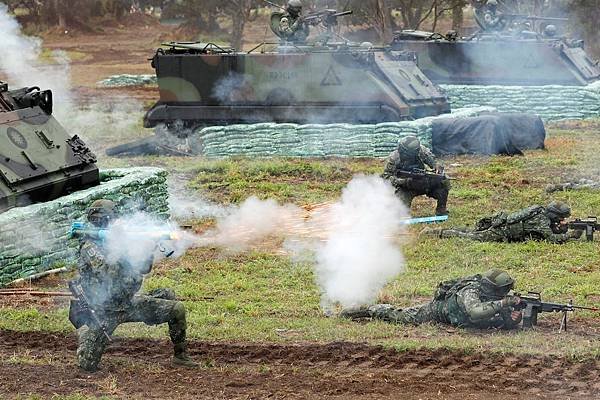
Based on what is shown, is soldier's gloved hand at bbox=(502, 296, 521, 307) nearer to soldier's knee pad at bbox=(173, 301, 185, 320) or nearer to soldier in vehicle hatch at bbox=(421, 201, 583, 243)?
soldier's knee pad at bbox=(173, 301, 185, 320)

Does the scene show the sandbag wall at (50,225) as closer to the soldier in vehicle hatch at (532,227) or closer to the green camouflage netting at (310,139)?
the soldier in vehicle hatch at (532,227)

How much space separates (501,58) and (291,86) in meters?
8.34

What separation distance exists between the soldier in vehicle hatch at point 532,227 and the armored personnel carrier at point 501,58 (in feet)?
51.8

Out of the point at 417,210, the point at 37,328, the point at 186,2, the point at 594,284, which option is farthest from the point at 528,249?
the point at 186,2

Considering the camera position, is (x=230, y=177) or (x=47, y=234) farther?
(x=230, y=177)

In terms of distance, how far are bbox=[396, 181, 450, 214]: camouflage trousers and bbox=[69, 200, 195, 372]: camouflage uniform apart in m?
7.66

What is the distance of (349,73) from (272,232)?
8538 mm

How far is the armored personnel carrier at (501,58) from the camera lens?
99.9 ft

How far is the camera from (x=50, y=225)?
14.0m

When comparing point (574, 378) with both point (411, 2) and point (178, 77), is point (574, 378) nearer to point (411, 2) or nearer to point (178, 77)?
point (178, 77)

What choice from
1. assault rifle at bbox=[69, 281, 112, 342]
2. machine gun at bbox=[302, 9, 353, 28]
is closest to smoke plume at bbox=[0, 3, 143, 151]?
machine gun at bbox=[302, 9, 353, 28]

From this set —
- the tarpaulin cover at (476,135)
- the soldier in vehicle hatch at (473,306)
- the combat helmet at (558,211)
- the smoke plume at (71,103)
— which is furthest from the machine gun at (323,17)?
the soldier in vehicle hatch at (473,306)

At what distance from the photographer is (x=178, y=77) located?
82.6ft

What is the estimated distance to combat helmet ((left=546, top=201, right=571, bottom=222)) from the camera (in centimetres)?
1488
